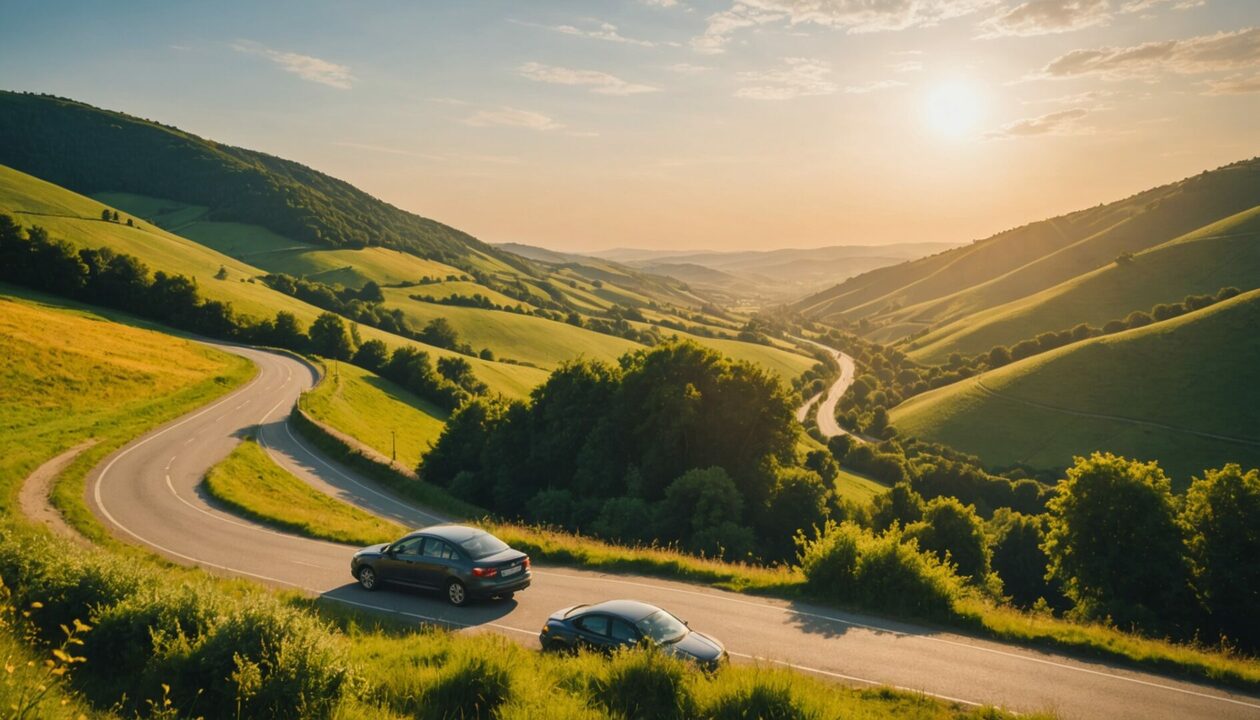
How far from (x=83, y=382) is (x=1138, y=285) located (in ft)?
603

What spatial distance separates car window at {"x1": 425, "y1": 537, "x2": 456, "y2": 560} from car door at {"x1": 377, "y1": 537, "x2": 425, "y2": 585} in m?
0.27

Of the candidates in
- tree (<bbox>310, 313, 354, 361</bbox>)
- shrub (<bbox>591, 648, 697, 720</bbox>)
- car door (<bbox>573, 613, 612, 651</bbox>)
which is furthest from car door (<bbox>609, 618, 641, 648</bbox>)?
→ tree (<bbox>310, 313, 354, 361</bbox>)

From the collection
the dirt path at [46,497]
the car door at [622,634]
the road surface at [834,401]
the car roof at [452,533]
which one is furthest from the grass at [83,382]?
the road surface at [834,401]

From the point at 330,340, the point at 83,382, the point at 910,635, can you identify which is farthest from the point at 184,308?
the point at 910,635

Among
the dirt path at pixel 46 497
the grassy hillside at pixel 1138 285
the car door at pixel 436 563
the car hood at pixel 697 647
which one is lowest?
the dirt path at pixel 46 497

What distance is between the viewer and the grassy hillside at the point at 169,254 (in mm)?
96750

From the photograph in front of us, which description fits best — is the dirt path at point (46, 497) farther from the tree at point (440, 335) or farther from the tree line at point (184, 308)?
the tree at point (440, 335)

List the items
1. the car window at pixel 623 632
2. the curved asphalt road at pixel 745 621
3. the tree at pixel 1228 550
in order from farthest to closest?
1. the tree at pixel 1228 550
2. the curved asphalt road at pixel 745 621
3. the car window at pixel 623 632

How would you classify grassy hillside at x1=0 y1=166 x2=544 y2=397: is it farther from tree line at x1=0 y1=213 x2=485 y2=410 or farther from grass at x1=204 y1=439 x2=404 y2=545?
grass at x1=204 y1=439 x2=404 y2=545

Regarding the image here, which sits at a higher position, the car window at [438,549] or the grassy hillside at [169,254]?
the grassy hillside at [169,254]

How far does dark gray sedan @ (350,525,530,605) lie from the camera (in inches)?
729

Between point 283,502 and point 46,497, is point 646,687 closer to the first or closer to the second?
point 283,502

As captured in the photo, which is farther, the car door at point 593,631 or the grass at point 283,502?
the grass at point 283,502

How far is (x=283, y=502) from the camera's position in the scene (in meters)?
34.8
